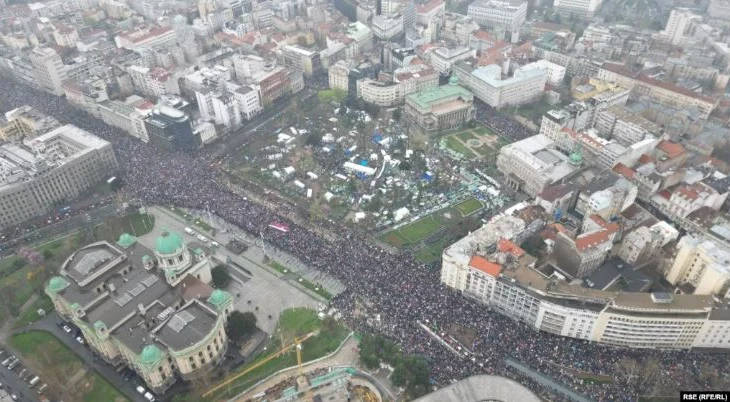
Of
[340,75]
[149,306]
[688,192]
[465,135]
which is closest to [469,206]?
[465,135]

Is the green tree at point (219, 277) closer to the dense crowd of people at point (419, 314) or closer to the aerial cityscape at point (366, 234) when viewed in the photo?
the aerial cityscape at point (366, 234)

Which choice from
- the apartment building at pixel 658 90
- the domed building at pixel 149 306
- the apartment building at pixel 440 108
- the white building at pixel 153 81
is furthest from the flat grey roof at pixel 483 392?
the white building at pixel 153 81

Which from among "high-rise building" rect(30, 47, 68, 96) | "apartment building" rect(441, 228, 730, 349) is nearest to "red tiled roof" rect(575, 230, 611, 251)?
"apartment building" rect(441, 228, 730, 349)

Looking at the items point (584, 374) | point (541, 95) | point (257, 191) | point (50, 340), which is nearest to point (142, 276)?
point (50, 340)

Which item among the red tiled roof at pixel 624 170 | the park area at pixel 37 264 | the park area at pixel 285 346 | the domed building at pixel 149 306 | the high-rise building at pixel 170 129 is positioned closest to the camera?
the domed building at pixel 149 306

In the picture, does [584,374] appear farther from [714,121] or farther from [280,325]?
[714,121]

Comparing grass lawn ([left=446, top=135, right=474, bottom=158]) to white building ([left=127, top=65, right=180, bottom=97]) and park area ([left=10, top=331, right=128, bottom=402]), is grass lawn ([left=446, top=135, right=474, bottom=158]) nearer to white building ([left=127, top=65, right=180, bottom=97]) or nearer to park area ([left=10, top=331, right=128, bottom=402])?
white building ([left=127, top=65, right=180, bottom=97])
